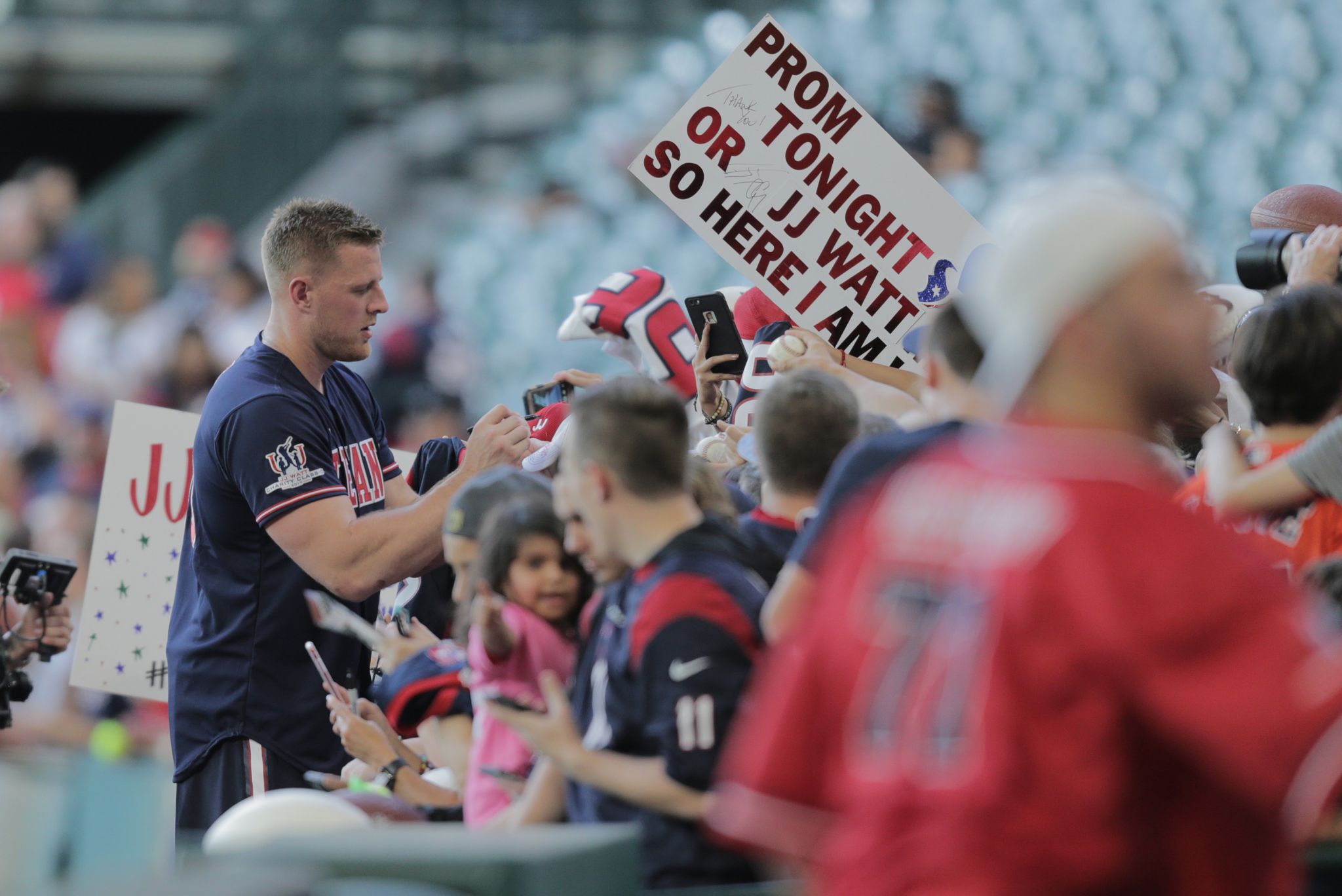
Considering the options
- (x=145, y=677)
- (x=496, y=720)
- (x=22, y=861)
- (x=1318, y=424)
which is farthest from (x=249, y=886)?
(x=145, y=677)

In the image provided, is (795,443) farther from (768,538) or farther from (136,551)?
(136,551)

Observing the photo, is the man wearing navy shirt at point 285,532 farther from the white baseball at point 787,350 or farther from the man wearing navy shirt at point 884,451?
the man wearing navy shirt at point 884,451

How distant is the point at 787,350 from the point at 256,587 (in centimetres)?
117

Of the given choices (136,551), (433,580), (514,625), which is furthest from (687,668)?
(136,551)

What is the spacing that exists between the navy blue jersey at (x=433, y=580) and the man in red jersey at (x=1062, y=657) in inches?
99.1

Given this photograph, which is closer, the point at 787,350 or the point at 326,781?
the point at 326,781

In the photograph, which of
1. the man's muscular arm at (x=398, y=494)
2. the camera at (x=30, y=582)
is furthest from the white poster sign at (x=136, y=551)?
the man's muscular arm at (x=398, y=494)

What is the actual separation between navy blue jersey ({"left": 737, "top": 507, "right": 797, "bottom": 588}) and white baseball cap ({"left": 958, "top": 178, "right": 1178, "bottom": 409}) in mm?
1117

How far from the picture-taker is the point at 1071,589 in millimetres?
1187

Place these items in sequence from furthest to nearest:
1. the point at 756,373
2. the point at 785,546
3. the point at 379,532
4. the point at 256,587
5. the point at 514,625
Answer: the point at 756,373 < the point at 256,587 < the point at 379,532 < the point at 785,546 < the point at 514,625

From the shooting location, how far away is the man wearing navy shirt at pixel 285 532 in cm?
331

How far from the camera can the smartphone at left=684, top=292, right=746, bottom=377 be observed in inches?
146

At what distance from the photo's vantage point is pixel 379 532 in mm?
3289

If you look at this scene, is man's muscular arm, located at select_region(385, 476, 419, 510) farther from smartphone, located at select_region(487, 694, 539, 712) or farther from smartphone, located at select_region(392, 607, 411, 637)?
smartphone, located at select_region(487, 694, 539, 712)
